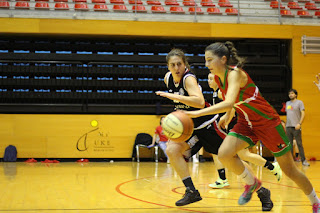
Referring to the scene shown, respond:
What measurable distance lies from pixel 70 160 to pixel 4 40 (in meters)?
4.19

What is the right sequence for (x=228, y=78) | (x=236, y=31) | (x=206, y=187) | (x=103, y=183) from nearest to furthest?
1. (x=228, y=78)
2. (x=206, y=187)
3. (x=103, y=183)
4. (x=236, y=31)

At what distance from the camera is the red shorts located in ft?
13.0

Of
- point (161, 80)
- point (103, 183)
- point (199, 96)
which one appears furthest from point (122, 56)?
point (199, 96)

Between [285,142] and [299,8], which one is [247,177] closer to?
[285,142]

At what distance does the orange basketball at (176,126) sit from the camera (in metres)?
3.80

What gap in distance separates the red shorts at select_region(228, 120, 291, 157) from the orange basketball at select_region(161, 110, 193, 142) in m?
0.56

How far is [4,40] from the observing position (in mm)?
12469

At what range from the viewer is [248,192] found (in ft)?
14.0

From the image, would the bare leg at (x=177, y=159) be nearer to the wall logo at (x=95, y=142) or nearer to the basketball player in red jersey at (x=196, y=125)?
the basketball player in red jersey at (x=196, y=125)

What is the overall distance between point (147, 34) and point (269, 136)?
27.5 ft

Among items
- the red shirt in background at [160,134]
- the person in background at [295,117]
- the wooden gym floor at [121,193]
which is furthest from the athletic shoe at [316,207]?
the red shirt in background at [160,134]

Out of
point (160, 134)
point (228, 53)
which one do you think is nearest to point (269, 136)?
point (228, 53)

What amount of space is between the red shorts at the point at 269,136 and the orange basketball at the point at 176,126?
21.9 inches

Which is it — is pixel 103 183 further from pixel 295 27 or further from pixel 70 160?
pixel 295 27
